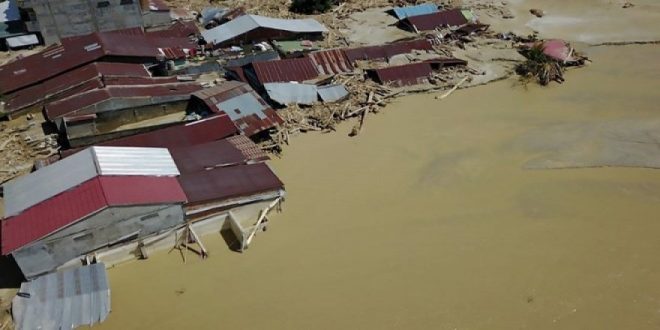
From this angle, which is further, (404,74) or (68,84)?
(404,74)

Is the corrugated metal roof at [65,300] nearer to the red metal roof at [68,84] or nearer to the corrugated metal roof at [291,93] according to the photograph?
the red metal roof at [68,84]

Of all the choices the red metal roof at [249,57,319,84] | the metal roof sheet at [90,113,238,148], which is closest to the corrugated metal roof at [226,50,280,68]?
the red metal roof at [249,57,319,84]

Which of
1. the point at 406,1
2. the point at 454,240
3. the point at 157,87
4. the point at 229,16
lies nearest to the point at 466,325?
the point at 454,240

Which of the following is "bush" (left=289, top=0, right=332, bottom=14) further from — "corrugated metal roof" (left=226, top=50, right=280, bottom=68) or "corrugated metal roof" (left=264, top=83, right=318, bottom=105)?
"corrugated metal roof" (left=264, top=83, right=318, bottom=105)

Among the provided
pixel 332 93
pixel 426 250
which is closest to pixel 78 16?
pixel 332 93

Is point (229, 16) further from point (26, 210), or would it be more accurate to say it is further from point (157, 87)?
point (26, 210)

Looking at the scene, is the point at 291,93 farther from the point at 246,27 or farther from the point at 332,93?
the point at 246,27
